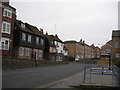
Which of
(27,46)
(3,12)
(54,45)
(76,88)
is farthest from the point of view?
(54,45)

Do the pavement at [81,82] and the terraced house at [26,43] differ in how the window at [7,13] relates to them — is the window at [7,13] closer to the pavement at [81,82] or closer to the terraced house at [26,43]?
the terraced house at [26,43]

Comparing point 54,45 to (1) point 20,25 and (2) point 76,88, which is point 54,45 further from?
(2) point 76,88

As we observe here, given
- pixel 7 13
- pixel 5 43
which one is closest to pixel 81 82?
pixel 5 43

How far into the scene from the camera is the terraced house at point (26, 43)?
120 feet

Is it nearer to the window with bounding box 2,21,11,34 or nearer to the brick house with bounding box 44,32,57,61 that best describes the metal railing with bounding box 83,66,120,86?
the window with bounding box 2,21,11,34

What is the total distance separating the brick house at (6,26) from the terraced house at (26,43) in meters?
2.54

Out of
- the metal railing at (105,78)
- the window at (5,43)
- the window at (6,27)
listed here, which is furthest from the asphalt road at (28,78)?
the window at (6,27)

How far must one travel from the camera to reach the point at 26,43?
1534 inches

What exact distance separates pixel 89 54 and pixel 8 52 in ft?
286

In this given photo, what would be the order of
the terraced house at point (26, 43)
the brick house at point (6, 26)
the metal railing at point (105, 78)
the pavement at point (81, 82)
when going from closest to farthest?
the pavement at point (81, 82) < the metal railing at point (105, 78) < the brick house at point (6, 26) < the terraced house at point (26, 43)

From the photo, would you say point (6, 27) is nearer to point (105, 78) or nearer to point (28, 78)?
point (28, 78)

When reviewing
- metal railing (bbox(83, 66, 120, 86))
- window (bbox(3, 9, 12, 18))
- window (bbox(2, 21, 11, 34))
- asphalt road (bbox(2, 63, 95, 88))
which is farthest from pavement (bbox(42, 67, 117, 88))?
window (bbox(3, 9, 12, 18))

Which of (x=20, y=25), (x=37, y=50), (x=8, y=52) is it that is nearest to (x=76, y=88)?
(x=8, y=52)

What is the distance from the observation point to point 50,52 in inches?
2103
